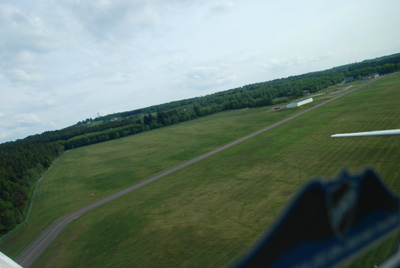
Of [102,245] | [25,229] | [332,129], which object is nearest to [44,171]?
[25,229]

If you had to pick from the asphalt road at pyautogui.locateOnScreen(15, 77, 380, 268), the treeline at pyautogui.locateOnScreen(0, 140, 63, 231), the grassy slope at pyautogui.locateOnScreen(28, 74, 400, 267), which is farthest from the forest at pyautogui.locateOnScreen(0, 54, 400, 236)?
the grassy slope at pyautogui.locateOnScreen(28, 74, 400, 267)

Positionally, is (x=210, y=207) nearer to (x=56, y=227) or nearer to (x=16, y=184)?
(x=56, y=227)

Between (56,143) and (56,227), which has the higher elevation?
(56,143)

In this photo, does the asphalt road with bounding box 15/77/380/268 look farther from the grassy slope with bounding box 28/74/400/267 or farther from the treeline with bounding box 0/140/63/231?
the treeline with bounding box 0/140/63/231

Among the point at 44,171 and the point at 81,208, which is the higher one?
the point at 44,171

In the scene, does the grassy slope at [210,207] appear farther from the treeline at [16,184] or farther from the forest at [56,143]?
the forest at [56,143]

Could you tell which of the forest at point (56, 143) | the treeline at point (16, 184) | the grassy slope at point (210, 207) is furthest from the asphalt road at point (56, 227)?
the forest at point (56, 143)

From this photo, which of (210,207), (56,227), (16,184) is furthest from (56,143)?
(210,207)

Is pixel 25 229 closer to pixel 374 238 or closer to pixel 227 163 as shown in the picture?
pixel 227 163
